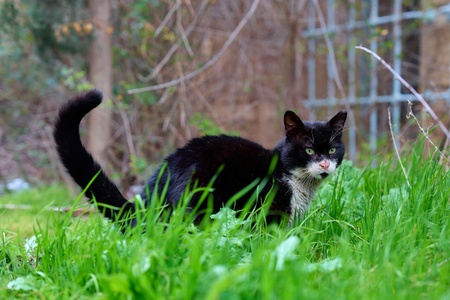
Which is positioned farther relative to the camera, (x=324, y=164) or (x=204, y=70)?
(x=204, y=70)

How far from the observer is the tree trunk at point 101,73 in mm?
4984

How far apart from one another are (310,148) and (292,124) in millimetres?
159

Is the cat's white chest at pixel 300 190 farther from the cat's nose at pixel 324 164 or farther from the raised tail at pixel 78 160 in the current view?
the raised tail at pixel 78 160

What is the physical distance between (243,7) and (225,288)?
486 centimetres

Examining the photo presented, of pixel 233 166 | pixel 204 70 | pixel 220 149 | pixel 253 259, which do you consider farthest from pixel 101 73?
pixel 253 259

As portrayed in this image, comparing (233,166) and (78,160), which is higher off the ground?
(78,160)

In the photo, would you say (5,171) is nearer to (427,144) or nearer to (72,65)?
(72,65)

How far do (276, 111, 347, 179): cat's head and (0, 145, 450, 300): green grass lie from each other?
321 millimetres

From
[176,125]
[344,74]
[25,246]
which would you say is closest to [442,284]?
[25,246]

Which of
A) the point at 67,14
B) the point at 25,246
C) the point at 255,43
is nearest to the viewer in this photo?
the point at 25,246

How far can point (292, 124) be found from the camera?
293 cm

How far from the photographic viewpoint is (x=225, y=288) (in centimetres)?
142

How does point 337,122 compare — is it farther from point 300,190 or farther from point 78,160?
point 78,160

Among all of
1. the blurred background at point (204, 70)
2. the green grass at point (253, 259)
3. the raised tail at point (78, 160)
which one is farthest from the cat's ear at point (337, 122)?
the blurred background at point (204, 70)
